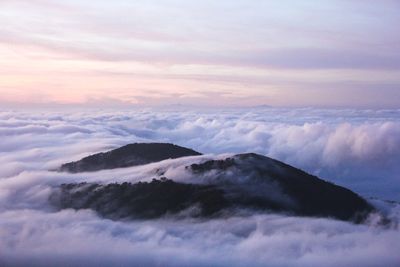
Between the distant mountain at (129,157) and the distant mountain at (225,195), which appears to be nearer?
the distant mountain at (225,195)

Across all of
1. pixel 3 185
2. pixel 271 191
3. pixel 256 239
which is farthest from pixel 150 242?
pixel 3 185

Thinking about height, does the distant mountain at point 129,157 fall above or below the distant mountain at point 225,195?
above

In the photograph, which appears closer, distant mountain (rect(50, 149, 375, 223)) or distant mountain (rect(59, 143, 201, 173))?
distant mountain (rect(50, 149, 375, 223))

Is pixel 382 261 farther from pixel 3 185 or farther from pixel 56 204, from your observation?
pixel 3 185

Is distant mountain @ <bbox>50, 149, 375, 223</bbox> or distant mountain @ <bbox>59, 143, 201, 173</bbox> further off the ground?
distant mountain @ <bbox>59, 143, 201, 173</bbox>
